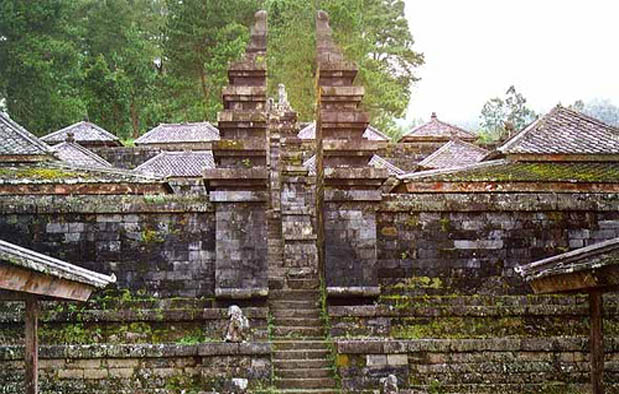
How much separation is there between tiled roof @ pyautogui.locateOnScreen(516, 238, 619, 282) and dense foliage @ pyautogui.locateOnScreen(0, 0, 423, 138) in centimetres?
2949

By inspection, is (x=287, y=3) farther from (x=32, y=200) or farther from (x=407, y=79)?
(x=32, y=200)

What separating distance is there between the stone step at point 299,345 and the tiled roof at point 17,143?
315 inches

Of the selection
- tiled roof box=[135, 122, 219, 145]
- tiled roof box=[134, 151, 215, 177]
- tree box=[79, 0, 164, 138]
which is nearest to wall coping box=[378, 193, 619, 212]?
tiled roof box=[134, 151, 215, 177]

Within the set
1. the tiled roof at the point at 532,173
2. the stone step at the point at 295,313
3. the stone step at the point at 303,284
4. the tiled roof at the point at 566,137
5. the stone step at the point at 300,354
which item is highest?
the tiled roof at the point at 566,137

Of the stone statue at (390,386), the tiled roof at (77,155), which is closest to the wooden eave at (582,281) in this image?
the stone statue at (390,386)

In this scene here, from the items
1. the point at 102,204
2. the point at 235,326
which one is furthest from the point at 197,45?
the point at 235,326

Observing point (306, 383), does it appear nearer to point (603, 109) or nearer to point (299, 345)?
point (299, 345)

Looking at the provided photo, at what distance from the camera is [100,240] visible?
12.6 m

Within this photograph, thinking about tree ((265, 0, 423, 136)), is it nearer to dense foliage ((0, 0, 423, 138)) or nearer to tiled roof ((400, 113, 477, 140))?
dense foliage ((0, 0, 423, 138))

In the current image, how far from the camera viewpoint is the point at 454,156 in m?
25.4

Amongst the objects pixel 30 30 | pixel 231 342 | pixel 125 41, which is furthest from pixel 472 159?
pixel 125 41

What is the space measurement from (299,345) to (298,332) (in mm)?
487

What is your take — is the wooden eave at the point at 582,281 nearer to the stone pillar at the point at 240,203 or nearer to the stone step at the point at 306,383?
the stone step at the point at 306,383

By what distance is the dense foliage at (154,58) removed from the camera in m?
34.1
